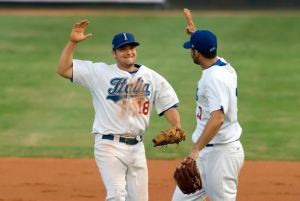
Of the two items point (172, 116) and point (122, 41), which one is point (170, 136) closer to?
point (172, 116)

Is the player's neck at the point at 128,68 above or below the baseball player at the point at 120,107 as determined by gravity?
above

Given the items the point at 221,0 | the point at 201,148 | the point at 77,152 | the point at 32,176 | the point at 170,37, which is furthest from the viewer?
the point at 221,0

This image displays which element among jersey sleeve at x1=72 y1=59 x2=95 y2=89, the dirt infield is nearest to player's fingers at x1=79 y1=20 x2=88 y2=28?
jersey sleeve at x1=72 y1=59 x2=95 y2=89

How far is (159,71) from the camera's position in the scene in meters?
17.5

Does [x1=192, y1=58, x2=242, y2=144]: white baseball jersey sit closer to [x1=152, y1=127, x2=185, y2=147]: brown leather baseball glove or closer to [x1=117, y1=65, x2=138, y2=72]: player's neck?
[x1=152, y1=127, x2=185, y2=147]: brown leather baseball glove

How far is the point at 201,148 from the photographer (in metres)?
7.32

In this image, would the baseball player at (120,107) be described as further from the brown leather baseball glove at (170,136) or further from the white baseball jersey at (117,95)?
the brown leather baseball glove at (170,136)

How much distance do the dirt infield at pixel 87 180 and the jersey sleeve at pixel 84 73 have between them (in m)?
2.43

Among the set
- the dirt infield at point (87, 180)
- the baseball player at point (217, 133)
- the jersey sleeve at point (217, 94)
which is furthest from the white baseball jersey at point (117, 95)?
the dirt infield at point (87, 180)

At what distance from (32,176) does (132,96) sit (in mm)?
3546

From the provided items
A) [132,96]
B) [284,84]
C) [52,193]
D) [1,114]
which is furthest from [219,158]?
[284,84]

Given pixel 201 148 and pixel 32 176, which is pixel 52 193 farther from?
pixel 201 148

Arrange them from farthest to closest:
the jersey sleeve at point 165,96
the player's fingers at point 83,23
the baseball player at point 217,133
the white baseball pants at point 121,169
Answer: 1. the jersey sleeve at point 165,96
2. the player's fingers at point 83,23
3. the white baseball pants at point 121,169
4. the baseball player at point 217,133

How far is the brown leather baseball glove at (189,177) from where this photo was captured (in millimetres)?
7453
